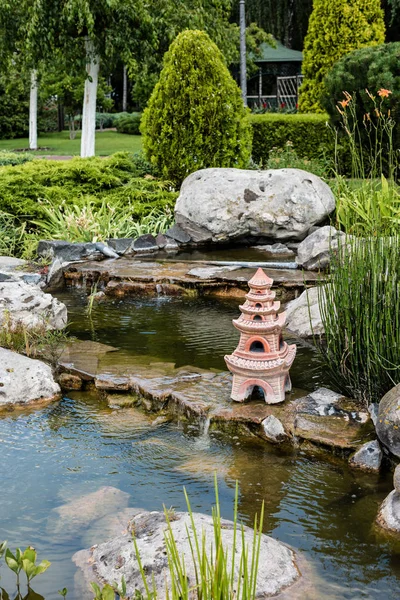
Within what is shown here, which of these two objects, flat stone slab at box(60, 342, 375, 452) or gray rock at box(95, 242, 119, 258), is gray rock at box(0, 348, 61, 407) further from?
gray rock at box(95, 242, 119, 258)

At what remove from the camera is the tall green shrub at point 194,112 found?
441 inches

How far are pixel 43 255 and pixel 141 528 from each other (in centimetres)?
590

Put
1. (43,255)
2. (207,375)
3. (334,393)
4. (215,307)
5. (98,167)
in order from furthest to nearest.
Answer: (98,167)
(43,255)
(215,307)
(207,375)
(334,393)

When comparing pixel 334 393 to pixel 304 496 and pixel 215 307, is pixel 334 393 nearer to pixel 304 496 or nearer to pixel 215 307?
pixel 304 496

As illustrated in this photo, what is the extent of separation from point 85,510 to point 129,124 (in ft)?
90.4

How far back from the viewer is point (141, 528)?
10.5ft

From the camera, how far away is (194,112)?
11.2 meters

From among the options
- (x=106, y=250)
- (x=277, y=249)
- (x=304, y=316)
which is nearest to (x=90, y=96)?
(x=106, y=250)

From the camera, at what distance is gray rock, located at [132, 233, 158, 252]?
9.06 metres

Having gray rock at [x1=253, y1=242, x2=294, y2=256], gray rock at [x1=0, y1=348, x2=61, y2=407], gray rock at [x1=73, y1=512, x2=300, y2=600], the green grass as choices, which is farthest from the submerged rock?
the green grass

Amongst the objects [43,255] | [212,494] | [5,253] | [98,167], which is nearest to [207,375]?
[212,494]

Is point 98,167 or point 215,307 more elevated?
point 98,167

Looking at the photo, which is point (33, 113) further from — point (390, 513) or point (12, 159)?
point (390, 513)

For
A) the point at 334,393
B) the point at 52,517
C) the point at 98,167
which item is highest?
the point at 98,167
